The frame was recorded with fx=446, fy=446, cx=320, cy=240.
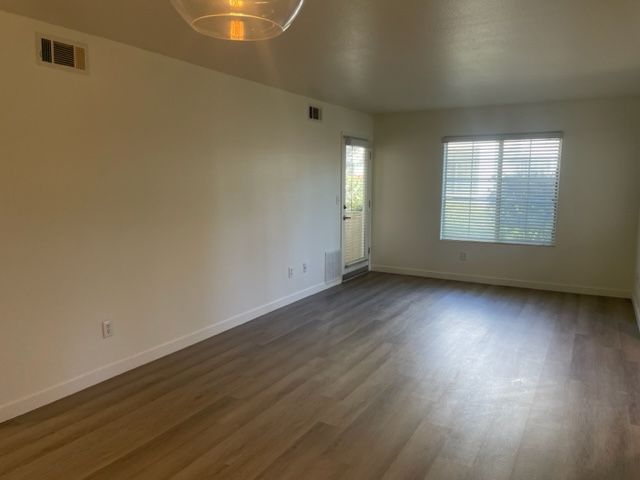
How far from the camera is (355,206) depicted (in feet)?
21.8

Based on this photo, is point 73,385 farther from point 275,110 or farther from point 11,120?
point 275,110

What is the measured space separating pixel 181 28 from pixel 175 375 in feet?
8.10

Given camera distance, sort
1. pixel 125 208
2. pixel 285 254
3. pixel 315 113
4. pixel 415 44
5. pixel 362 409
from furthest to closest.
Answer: pixel 315 113
pixel 285 254
pixel 125 208
pixel 415 44
pixel 362 409

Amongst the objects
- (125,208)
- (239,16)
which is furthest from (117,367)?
(239,16)

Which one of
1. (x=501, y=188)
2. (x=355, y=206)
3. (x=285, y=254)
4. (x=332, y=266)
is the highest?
(x=501, y=188)

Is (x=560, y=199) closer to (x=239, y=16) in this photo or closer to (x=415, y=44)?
(x=415, y=44)

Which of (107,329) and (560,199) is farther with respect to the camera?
(560,199)

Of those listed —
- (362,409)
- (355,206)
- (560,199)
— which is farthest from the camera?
(355,206)

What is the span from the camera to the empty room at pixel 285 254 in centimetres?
250

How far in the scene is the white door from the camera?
6.33 metres

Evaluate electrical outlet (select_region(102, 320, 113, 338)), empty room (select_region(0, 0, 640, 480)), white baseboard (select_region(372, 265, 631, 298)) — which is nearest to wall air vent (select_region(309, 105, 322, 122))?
empty room (select_region(0, 0, 640, 480))

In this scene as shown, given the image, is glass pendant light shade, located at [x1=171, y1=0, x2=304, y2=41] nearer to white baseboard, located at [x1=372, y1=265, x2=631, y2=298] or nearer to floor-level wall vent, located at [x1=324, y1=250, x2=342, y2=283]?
floor-level wall vent, located at [x1=324, y1=250, x2=342, y2=283]

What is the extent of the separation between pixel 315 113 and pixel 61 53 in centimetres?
308

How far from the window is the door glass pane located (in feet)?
3.86
